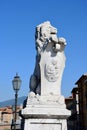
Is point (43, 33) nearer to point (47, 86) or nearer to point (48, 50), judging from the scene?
point (48, 50)

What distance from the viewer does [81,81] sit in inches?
1622

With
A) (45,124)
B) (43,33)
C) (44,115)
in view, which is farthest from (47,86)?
(43,33)

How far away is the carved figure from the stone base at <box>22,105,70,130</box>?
1.84 ft

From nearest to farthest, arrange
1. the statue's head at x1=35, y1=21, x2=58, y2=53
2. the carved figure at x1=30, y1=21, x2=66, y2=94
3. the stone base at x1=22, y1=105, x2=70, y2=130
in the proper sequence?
the stone base at x1=22, y1=105, x2=70, y2=130
the carved figure at x1=30, y1=21, x2=66, y2=94
the statue's head at x1=35, y1=21, x2=58, y2=53

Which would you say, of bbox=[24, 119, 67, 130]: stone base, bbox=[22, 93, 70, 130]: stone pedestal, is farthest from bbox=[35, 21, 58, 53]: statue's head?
bbox=[24, 119, 67, 130]: stone base

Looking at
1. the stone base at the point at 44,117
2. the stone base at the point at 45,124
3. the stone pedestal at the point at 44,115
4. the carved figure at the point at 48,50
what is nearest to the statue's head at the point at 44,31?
the carved figure at the point at 48,50

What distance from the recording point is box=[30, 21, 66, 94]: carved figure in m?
7.79

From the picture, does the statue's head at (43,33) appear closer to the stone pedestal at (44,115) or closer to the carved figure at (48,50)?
the carved figure at (48,50)

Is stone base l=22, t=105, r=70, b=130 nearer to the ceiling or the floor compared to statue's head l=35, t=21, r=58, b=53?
nearer to the floor

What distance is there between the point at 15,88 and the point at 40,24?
18.3ft

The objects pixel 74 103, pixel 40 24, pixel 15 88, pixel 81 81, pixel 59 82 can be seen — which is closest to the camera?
pixel 59 82

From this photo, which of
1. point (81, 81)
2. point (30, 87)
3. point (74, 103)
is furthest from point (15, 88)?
point (74, 103)

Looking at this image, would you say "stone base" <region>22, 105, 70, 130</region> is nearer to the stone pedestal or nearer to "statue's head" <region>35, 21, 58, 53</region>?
the stone pedestal

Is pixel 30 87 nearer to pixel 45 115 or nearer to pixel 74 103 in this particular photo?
pixel 45 115
